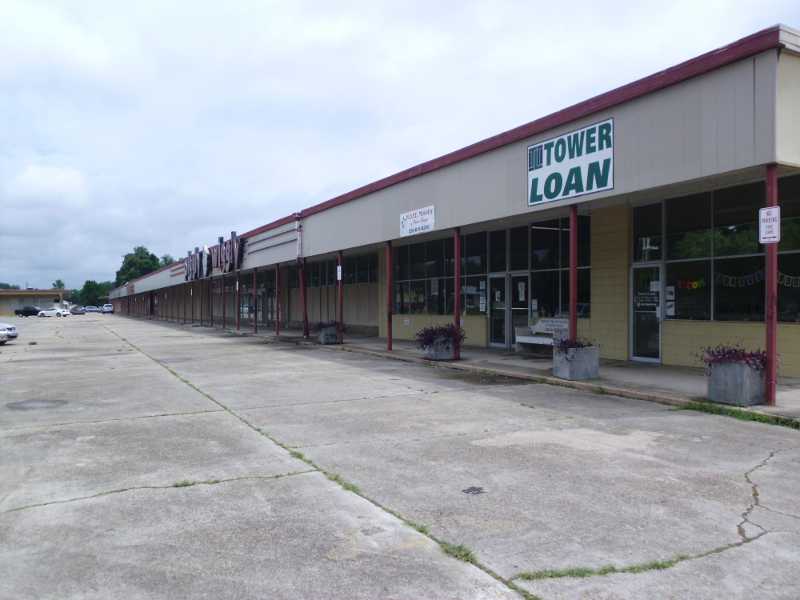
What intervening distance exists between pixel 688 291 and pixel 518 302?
5683 millimetres

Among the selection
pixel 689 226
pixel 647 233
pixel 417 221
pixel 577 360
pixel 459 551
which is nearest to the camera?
pixel 459 551

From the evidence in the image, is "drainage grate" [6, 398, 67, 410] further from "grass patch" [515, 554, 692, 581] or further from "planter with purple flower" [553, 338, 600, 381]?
"grass patch" [515, 554, 692, 581]

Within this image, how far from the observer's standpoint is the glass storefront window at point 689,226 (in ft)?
44.7

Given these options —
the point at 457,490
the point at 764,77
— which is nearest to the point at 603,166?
the point at 764,77

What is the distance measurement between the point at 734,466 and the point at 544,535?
2.96 m

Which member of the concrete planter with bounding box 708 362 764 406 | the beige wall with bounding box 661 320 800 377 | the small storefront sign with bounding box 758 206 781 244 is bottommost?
the concrete planter with bounding box 708 362 764 406

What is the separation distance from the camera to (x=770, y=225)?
9008 millimetres

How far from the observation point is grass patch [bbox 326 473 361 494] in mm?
5746

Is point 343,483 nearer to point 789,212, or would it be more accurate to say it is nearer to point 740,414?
point 740,414

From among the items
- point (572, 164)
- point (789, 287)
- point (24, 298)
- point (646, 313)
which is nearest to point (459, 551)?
point (572, 164)

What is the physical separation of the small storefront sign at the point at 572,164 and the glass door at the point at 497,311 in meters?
6.26

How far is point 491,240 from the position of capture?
20203 mm

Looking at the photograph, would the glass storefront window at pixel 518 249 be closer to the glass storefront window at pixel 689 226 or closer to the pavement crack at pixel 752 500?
the glass storefront window at pixel 689 226

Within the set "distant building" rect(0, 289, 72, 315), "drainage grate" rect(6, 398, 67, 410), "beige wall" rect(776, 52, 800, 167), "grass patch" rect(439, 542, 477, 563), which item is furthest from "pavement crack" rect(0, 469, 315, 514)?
"distant building" rect(0, 289, 72, 315)
